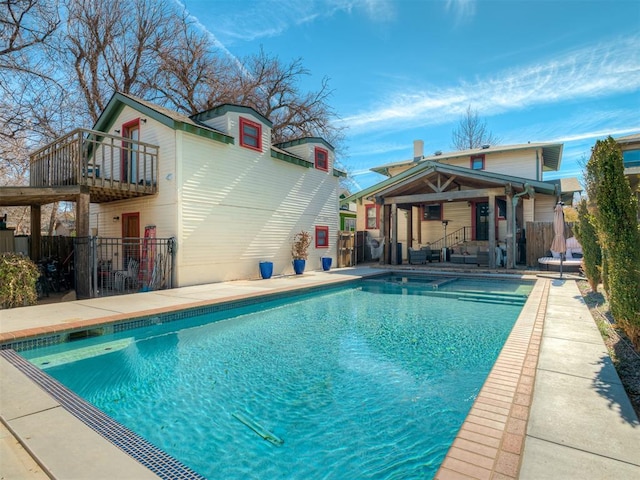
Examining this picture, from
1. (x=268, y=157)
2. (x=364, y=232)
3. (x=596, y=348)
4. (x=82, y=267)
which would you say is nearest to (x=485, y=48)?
(x=268, y=157)

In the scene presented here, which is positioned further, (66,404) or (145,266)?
(145,266)

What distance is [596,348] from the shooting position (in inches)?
164

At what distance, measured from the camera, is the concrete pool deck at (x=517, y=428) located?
6.76ft

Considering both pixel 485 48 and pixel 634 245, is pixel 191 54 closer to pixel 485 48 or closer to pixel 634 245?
pixel 485 48

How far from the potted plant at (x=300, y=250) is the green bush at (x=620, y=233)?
10238mm

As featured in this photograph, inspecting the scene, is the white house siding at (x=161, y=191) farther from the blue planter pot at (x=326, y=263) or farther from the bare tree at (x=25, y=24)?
the blue planter pot at (x=326, y=263)

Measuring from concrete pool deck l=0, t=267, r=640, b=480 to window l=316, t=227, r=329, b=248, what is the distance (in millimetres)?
11562

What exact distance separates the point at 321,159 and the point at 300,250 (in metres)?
4.64

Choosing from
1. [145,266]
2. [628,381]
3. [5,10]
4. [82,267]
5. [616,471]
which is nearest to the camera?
[616,471]

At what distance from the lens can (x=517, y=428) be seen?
2.46 m

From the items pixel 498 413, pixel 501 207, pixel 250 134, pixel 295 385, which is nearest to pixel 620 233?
pixel 498 413

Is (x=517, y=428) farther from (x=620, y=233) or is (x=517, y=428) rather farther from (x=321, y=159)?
(x=321, y=159)

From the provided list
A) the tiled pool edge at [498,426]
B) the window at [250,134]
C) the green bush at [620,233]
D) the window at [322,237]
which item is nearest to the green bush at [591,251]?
the green bush at [620,233]

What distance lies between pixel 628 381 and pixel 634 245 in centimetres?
175
